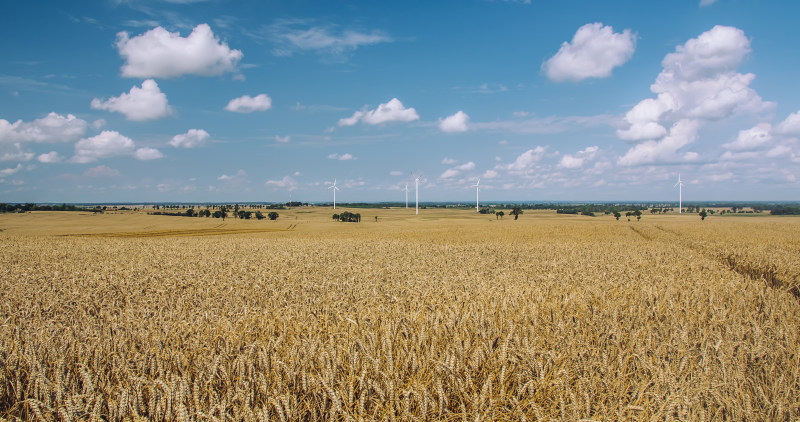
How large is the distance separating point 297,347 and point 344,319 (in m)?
1.10

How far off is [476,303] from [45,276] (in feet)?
30.7

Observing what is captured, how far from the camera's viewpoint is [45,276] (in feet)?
29.3

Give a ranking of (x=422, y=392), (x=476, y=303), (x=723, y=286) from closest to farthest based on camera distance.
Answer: (x=422, y=392) → (x=476, y=303) → (x=723, y=286)

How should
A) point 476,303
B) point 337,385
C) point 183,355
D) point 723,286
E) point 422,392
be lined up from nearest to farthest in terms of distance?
point 422,392 < point 337,385 < point 183,355 < point 476,303 < point 723,286

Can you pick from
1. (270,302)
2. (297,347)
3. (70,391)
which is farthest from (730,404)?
(270,302)

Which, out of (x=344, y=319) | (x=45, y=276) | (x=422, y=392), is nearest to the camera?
(x=422, y=392)

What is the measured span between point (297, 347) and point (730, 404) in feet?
11.9

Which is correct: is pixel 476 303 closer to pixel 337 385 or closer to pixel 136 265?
pixel 337 385

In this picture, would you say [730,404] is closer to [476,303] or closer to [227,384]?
[476,303]

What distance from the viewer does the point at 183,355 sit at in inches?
143

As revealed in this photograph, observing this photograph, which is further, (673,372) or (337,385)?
(673,372)

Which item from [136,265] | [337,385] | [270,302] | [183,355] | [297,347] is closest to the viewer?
[337,385]

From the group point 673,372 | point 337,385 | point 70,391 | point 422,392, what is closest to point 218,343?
A: point 70,391

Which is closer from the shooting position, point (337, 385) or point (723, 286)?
point (337, 385)
